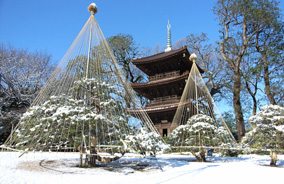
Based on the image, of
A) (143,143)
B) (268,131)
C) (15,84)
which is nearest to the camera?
(143,143)

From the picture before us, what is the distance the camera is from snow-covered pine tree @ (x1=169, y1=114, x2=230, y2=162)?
21.1 feet

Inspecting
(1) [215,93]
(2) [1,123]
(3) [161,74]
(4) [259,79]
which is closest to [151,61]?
(3) [161,74]

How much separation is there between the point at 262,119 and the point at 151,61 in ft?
29.4

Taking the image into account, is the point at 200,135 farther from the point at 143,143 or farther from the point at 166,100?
the point at 166,100

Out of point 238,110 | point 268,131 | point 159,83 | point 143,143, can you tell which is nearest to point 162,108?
point 159,83

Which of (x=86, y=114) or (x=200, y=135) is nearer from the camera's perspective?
(x=86, y=114)

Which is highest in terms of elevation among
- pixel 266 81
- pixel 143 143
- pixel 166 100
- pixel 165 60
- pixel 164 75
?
pixel 165 60

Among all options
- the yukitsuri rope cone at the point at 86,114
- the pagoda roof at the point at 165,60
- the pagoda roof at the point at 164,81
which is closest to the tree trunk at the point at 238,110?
the pagoda roof at the point at 165,60

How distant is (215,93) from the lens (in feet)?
51.7

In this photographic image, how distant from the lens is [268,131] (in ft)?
18.4

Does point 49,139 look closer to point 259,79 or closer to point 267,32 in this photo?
point 259,79

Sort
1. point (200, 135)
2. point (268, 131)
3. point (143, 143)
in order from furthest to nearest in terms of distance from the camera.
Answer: point (200, 135), point (268, 131), point (143, 143)

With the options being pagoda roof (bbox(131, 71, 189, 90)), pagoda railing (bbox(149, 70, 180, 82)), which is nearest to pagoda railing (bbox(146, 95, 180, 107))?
pagoda roof (bbox(131, 71, 189, 90))

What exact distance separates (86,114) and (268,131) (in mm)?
5132
